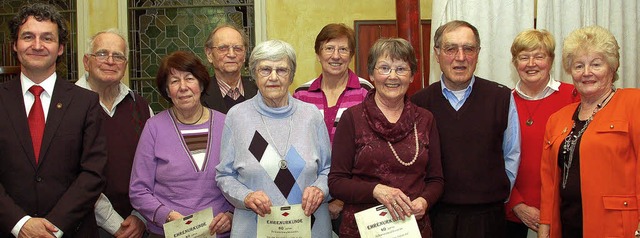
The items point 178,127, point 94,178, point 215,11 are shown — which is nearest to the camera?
point 94,178

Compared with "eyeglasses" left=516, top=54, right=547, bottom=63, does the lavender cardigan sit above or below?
below

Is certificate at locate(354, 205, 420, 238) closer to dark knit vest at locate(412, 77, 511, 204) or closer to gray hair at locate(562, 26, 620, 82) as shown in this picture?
dark knit vest at locate(412, 77, 511, 204)

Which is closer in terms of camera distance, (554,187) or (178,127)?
(554,187)

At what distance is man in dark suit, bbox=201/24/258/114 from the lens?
3.76 m

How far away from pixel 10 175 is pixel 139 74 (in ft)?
11.7

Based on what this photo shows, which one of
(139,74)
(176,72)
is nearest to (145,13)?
(139,74)

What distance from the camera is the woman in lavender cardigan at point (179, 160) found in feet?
10.1

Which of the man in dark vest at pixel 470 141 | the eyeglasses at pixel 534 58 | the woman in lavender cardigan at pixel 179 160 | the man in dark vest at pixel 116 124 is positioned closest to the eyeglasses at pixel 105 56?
the man in dark vest at pixel 116 124

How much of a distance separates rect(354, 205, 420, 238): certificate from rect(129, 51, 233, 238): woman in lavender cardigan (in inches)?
29.1

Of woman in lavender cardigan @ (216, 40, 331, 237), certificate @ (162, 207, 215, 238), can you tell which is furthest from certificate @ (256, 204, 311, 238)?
certificate @ (162, 207, 215, 238)

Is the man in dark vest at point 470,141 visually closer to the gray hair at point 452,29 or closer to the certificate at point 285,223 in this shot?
the gray hair at point 452,29

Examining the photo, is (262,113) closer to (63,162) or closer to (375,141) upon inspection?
(375,141)

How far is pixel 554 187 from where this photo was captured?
2.99m

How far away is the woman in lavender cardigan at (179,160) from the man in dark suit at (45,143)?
237mm
